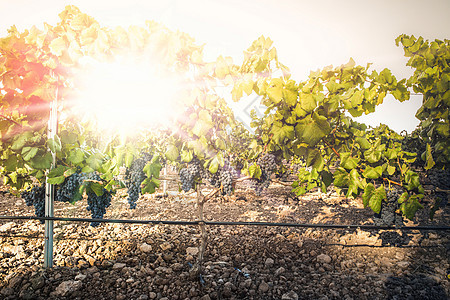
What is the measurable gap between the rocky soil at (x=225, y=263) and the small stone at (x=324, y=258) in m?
0.02

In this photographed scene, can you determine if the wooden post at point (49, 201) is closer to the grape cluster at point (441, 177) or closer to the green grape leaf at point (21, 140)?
the green grape leaf at point (21, 140)

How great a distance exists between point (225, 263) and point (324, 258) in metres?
1.34

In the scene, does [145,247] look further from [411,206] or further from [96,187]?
[411,206]

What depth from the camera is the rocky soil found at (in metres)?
2.36

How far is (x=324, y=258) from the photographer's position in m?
3.25

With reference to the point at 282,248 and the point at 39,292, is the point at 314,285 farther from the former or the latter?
the point at 39,292

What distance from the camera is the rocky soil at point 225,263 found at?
7.74 feet

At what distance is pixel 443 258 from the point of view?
344cm

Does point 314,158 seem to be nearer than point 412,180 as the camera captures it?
Yes

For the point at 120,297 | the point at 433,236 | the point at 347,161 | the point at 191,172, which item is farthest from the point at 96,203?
the point at 433,236

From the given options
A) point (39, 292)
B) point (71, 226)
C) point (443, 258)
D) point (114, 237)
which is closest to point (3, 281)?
point (39, 292)

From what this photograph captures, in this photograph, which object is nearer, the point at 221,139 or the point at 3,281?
the point at 221,139

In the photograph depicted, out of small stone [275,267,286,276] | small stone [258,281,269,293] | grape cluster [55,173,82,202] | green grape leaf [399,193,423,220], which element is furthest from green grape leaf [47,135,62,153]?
green grape leaf [399,193,423,220]

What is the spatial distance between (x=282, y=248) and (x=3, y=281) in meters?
3.21
